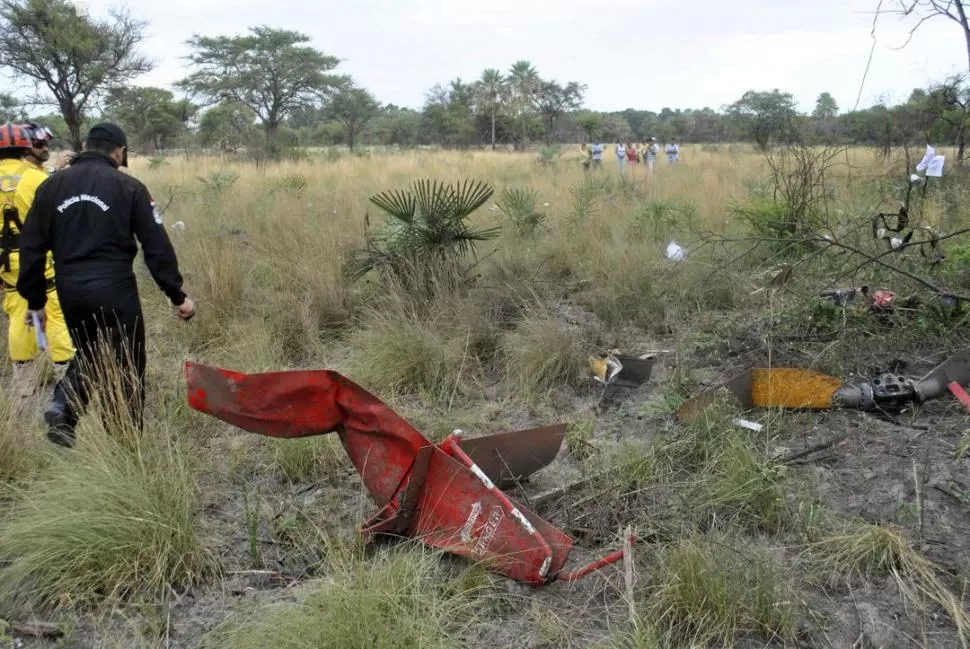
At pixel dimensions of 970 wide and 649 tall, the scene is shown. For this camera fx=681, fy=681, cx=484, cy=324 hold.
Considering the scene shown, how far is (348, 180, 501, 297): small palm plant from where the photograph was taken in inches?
216

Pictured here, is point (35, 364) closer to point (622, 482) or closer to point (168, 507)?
point (168, 507)

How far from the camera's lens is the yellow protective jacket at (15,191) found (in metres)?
3.76

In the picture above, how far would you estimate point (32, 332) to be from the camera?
404 cm

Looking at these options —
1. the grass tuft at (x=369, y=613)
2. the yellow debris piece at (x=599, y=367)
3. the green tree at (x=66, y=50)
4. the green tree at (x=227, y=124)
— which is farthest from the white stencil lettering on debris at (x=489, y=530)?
the green tree at (x=227, y=124)

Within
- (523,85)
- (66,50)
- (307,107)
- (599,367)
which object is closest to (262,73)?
(307,107)

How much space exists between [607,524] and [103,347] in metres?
2.35

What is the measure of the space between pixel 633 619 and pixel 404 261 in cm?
398

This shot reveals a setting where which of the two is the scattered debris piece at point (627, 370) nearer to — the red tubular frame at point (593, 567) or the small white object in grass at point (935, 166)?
the red tubular frame at point (593, 567)

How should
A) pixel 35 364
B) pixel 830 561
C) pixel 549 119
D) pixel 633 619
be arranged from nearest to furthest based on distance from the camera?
pixel 633 619 → pixel 830 561 → pixel 35 364 → pixel 549 119

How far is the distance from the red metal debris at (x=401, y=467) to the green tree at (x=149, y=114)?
19.4 metres

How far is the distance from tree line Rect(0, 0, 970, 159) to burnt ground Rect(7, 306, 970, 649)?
1.96 metres

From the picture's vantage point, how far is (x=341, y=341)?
214 inches

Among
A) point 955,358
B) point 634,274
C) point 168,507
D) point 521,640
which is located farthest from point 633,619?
point 634,274

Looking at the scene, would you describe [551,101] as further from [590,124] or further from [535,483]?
[535,483]
